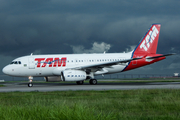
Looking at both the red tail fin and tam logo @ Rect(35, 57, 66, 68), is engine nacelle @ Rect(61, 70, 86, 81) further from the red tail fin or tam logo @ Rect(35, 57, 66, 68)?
the red tail fin

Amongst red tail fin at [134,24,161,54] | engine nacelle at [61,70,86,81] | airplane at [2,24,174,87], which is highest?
red tail fin at [134,24,161,54]

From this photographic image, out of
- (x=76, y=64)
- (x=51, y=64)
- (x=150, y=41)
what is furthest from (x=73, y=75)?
(x=150, y=41)

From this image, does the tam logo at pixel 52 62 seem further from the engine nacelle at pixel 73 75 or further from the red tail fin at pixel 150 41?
the red tail fin at pixel 150 41

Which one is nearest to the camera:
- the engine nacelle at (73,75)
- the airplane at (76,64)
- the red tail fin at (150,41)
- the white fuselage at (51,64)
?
the engine nacelle at (73,75)

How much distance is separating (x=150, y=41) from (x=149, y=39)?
324mm

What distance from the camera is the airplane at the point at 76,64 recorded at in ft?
89.2

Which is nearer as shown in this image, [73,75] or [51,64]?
[73,75]

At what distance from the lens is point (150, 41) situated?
32.8 m

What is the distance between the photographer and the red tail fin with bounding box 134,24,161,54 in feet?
105

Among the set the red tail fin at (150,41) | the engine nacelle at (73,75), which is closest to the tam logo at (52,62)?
the engine nacelle at (73,75)

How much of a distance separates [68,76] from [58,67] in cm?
351

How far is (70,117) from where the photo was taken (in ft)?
18.0

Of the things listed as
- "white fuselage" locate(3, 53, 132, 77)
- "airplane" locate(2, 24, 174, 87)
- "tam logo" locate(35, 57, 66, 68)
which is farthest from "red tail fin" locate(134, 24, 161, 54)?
"tam logo" locate(35, 57, 66, 68)

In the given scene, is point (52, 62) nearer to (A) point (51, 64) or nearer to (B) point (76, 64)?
(A) point (51, 64)
